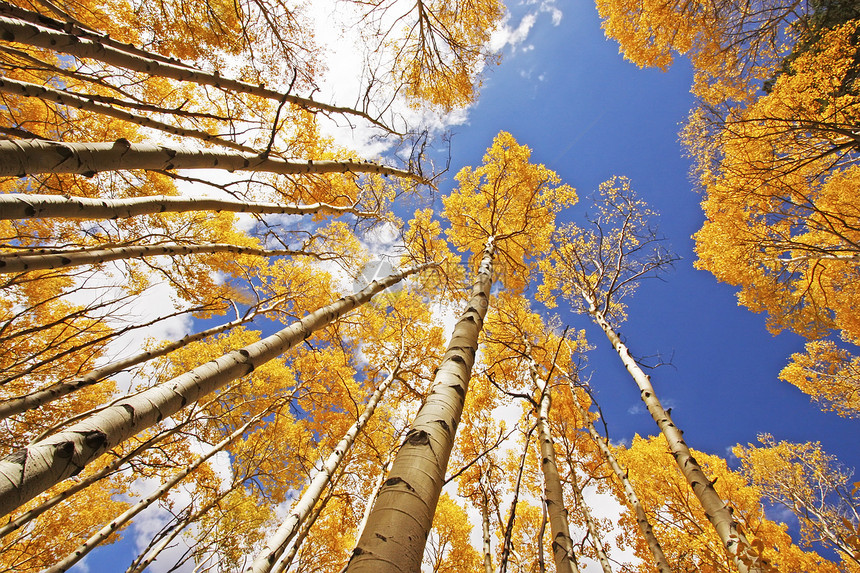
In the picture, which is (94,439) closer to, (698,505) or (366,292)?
(366,292)

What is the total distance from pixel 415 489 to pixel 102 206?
3.09 m

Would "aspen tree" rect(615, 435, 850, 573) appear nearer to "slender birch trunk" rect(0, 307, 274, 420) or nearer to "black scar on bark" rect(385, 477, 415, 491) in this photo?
"black scar on bark" rect(385, 477, 415, 491)

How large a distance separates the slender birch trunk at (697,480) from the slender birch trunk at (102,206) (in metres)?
5.08

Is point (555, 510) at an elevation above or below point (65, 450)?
above

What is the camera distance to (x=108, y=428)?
153 cm

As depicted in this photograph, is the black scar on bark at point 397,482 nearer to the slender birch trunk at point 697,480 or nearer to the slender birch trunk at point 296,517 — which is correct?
the slender birch trunk at point 296,517

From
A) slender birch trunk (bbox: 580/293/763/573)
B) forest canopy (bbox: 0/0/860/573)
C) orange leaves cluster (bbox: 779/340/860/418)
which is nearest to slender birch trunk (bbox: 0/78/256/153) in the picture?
forest canopy (bbox: 0/0/860/573)

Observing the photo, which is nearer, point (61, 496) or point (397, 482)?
point (397, 482)

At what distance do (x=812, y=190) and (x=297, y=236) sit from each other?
12.2 meters

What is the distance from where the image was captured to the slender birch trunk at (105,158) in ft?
5.40

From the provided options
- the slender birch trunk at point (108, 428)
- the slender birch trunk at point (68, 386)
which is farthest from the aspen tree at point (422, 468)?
the slender birch trunk at point (68, 386)

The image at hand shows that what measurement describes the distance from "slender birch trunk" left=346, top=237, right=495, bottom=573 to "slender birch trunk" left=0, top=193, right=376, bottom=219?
2627 millimetres

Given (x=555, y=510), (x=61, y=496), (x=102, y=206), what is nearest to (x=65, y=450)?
(x=102, y=206)

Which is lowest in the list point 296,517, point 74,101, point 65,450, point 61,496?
point 61,496
